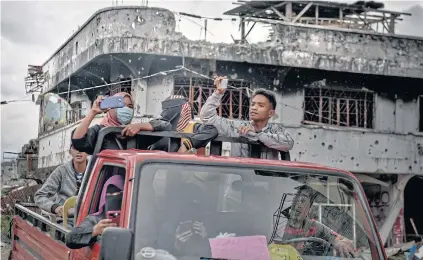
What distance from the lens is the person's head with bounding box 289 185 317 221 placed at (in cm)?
319

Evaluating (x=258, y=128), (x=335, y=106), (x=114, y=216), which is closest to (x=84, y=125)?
(x=114, y=216)

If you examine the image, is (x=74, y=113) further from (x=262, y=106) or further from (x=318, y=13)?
(x=262, y=106)

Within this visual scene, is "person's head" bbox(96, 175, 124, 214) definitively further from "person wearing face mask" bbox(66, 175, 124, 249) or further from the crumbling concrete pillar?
the crumbling concrete pillar

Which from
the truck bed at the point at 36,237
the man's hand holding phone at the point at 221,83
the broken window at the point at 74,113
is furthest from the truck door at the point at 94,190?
the broken window at the point at 74,113

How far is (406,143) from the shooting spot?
15.5 m

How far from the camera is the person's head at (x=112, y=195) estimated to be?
3137 mm

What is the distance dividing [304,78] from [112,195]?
1178 centimetres

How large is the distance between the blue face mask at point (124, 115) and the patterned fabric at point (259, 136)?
0.57 metres

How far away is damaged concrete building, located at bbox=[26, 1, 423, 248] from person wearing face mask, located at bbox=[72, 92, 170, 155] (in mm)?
9110

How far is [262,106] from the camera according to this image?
432 centimetres

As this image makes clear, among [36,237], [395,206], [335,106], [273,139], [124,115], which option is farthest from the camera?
[395,206]

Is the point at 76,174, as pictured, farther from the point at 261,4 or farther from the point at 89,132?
the point at 261,4

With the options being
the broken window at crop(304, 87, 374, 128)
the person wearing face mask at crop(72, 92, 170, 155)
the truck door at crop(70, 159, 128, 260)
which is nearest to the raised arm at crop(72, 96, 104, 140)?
the person wearing face mask at crop(72, 92, 170, 155)

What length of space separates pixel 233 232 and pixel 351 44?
41.5 feet
